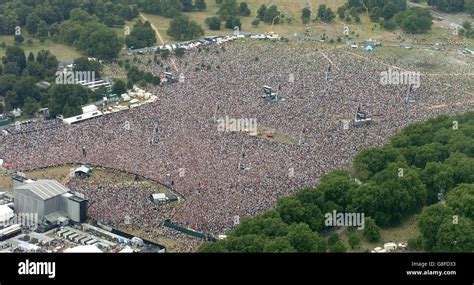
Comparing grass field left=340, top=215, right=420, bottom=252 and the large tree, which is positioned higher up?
the large tree

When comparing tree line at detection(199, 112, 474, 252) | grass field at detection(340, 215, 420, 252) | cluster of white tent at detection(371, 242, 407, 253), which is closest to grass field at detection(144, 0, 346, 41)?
tree line at detection(199, 112, 474, 252)

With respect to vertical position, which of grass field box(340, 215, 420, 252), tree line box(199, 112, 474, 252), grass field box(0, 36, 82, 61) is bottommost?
grass field box(0, 36, 82, 61)

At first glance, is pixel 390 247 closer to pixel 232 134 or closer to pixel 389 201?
pixel 389 201

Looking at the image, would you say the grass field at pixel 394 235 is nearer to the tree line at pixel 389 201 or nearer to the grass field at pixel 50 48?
the tree line at pixel 389 201

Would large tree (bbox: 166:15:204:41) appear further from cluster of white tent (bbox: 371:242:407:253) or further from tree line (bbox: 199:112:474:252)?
cluster of white tent (bbox: 371:242:407:253)

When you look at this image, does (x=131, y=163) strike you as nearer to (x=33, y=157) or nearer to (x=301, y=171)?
(x=33, y=157)

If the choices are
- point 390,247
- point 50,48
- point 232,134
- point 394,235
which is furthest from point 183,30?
point 390,247

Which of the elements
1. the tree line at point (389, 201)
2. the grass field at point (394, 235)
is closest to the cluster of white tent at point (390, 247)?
the grass field at point (394, 235)
